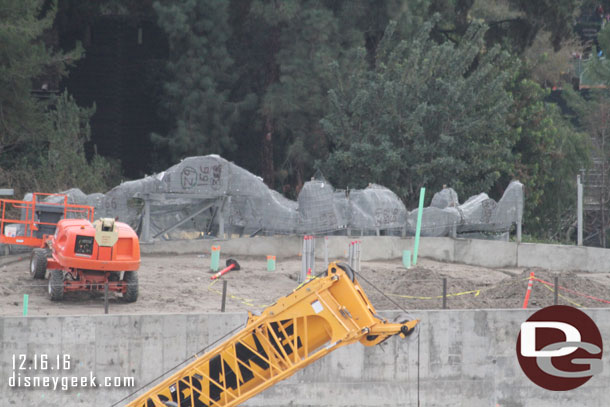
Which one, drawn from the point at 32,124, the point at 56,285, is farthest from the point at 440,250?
the point at 32,124

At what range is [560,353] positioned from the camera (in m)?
21.1

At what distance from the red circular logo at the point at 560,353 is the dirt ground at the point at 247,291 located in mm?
2161

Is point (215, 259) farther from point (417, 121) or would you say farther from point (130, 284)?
point (417, 121)

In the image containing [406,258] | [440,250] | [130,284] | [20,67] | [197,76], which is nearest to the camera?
[130,284]

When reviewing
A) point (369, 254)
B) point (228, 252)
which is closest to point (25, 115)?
point (228, 252)

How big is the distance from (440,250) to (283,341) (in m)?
19.2

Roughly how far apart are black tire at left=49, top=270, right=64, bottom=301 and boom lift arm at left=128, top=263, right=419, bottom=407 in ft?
24.5

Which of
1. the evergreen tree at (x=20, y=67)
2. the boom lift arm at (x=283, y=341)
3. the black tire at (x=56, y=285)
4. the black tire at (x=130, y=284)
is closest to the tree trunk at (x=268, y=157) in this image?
the evergreen tree at (x=20, y=67)

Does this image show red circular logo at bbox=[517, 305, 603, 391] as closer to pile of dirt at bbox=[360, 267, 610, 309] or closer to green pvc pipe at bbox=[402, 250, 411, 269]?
pile of dirt at bbox=[360, 267, 610, 309]

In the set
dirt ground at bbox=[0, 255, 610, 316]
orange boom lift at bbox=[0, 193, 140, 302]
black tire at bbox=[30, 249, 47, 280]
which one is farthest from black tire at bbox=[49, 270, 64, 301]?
black tire at bbox=[30, 249, 47, 280]

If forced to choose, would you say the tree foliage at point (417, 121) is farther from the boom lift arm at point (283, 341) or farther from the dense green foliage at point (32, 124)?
the boom lift arm at point (283, 341)

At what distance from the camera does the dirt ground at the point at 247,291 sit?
23359mm

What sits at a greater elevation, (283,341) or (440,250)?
(440,250)

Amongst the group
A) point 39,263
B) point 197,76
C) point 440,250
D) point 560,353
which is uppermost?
point 197,76
